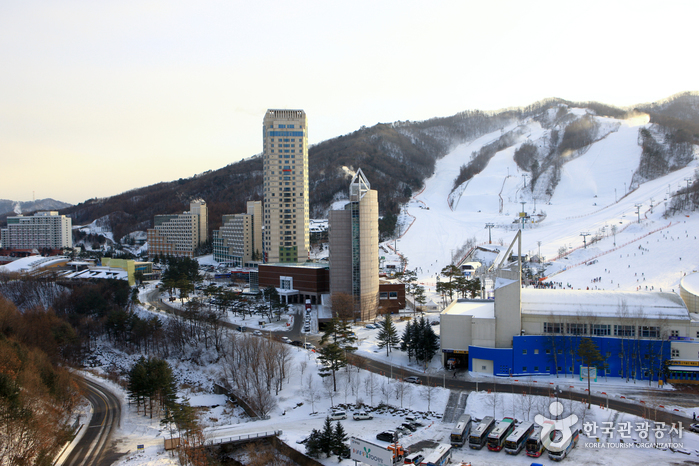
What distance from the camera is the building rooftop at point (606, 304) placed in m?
31.8

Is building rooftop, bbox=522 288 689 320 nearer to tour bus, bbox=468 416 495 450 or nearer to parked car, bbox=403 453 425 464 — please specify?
tour bus, bbox=468 416 495 450

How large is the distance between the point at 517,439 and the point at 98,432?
77.0ft

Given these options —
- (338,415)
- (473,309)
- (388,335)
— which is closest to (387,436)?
(338,415)

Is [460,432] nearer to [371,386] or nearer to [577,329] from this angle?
[371,386]

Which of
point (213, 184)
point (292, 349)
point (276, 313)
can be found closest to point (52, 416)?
point (292, 349)

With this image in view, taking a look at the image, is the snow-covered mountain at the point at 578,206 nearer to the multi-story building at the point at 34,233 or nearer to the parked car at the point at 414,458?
the parked car at the point at 414,458

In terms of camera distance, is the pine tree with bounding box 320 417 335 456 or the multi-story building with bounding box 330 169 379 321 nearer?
the pine tree with bounding box 320 417 335 456

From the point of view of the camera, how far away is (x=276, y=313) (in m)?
52.1

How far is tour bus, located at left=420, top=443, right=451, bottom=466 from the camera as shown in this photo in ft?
70.1

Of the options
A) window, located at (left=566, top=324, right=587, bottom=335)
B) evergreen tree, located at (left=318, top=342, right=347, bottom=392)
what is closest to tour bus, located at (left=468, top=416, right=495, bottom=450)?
window, located at (left=566, top=324, right=587, bottom=335)

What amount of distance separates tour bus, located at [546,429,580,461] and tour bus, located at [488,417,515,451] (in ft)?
6.83

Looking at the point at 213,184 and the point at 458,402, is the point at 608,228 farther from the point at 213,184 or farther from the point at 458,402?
the point at 213,184

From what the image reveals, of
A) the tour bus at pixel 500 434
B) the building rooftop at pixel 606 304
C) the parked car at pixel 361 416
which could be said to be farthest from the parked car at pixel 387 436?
the building rooftop at pixel 606 304

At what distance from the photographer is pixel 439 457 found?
2158cm
